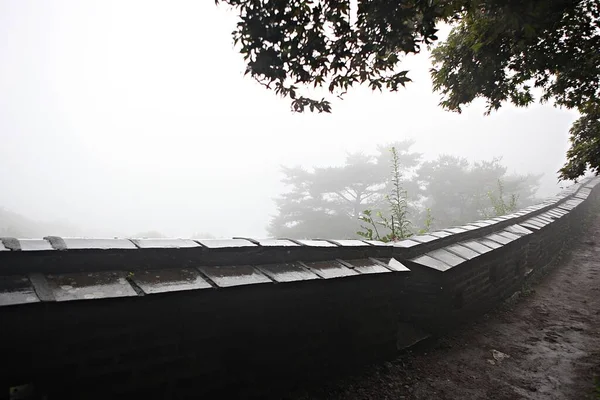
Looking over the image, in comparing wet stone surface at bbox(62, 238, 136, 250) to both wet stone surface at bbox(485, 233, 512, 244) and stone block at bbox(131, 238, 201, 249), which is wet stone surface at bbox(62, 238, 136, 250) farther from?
wet stone surface at bbox(485, 233, 512, 244)

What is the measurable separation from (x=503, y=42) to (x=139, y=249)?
4424 millimetres

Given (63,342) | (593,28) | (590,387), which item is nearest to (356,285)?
(63,342)

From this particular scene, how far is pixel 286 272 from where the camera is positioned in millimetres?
2365

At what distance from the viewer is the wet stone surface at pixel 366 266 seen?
2.78 meters

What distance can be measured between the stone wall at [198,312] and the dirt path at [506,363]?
0.65 feet

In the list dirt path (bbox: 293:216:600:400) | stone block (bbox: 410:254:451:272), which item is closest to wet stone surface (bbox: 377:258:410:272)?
stone block (bbox: 410:254:451:272)

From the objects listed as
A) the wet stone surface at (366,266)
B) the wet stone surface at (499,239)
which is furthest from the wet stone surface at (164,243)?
the wet stone surface at (499,239)

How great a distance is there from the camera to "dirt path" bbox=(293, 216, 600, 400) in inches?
100

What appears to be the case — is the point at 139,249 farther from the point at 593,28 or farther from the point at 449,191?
the point at 449,191

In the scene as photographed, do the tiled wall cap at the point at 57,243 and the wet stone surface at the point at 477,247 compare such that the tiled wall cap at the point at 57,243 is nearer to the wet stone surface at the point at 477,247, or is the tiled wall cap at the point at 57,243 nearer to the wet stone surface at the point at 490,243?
the wet stone surface at the point at 477,247

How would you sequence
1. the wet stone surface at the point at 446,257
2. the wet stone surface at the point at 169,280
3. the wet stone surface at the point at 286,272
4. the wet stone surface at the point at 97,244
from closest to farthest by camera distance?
the wet stone surface at the point at 169,280
the wet stone surface at the point at 97,244
the wet stone surface at the point at 286,272
the wet stone surface at the point at 446,257

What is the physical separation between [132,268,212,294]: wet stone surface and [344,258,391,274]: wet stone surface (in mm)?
1404

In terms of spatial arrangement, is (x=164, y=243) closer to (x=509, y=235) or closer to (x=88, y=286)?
(x=88, y=286)

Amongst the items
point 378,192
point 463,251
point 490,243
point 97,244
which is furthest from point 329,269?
point 378,192
